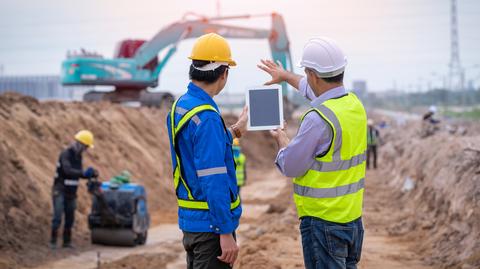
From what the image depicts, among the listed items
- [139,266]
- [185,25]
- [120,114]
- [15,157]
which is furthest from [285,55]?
[139,266]

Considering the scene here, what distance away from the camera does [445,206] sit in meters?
12.2

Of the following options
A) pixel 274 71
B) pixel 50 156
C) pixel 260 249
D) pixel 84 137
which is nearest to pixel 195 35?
pixel 50 156

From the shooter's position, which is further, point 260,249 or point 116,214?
point 116,214

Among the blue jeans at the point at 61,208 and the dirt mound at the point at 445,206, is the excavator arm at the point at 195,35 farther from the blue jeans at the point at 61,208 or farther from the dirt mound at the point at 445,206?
the blue jeans at the point at 61,208

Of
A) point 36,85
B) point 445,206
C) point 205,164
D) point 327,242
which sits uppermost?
point 205,164

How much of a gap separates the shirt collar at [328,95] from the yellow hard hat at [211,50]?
2.12ft

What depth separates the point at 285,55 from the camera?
30484 mm

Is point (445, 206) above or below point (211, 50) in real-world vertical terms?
below

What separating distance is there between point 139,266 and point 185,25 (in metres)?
20.5

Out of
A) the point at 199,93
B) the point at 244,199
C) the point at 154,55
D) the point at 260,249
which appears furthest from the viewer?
the point at 154,55

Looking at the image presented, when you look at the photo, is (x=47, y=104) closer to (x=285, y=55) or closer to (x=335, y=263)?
(x=285, y=55)

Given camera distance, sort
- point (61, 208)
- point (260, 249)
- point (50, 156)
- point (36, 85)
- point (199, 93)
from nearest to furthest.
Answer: point (199, 93), point (260, 249), point (61, 208), point (50, 156), point (36, 85)

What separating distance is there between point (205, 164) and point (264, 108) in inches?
27.6

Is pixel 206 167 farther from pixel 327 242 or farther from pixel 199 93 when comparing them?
pixel 327 242
